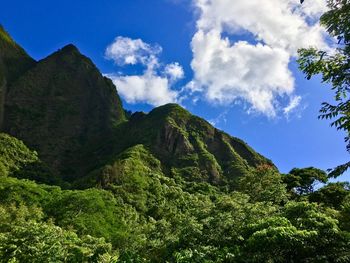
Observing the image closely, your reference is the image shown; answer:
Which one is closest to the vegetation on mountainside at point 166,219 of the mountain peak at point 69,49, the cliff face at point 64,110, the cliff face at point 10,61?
the cliff face at point 64,110


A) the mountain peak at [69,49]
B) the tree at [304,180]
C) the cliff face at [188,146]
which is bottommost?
the tree at [304,180]

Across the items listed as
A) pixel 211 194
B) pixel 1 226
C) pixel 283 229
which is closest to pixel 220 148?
pixel 211 194

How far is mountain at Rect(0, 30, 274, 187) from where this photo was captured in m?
91.9

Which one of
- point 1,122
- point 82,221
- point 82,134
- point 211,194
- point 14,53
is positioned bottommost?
point 82,221

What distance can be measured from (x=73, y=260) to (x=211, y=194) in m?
52.1

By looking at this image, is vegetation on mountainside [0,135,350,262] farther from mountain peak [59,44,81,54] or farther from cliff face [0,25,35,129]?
mountain peak [59,44,81,54]

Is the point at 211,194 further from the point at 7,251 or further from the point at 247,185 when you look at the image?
the point at 7,251

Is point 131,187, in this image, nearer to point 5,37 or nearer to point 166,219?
point 166,219

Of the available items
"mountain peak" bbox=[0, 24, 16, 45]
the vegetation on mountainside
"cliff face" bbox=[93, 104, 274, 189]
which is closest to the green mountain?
the vegetation on mountainside

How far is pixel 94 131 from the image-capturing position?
5094 inches

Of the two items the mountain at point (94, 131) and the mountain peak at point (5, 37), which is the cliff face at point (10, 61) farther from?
the mountain at point (94, 131)

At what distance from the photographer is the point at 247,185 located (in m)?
61.4

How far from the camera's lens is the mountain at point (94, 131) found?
91.9 m

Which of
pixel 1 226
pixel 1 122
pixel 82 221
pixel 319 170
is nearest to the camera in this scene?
pixel 1 226
